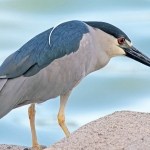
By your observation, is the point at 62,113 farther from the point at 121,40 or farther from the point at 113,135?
the point at 121,40

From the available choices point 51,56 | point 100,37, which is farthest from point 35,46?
point 100,37

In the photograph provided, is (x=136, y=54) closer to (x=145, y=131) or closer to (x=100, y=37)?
(x=100, y=37)

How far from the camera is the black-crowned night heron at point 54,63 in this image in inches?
194

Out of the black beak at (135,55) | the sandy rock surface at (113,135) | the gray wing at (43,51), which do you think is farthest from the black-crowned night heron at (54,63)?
the sandy rock surface at (113,135)

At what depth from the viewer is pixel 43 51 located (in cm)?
499

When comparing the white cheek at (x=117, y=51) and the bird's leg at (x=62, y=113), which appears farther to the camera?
the white cheek at (x=117, y=51)

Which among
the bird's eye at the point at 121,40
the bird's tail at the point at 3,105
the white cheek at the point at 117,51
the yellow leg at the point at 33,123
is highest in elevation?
the bird's eye at the point at 121,40

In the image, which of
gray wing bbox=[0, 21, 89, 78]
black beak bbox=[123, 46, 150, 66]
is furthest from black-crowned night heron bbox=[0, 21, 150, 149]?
black beak bbox=[123, 46, 150, 66]

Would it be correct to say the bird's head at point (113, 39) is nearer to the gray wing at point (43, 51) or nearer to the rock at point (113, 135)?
the gray wing at point (43, 51)

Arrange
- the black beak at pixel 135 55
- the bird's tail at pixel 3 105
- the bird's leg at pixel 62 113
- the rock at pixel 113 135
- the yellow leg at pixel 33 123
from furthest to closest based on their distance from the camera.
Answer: the black beak at pixel 135 55 → the yellow leg at pixel 33 123 → the bird's leg at pixel 62 113 → the bird's tail at pixel 3 105 → the rock at pixel 113 135

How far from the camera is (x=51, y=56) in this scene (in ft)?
16.5

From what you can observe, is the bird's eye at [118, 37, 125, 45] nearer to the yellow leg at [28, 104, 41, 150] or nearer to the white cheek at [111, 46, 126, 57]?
the white cheek at [111, 46, 126, 57]

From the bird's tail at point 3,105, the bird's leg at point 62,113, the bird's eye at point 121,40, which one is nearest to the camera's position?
the bird's tail at point 3,105

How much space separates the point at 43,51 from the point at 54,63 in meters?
0.13
